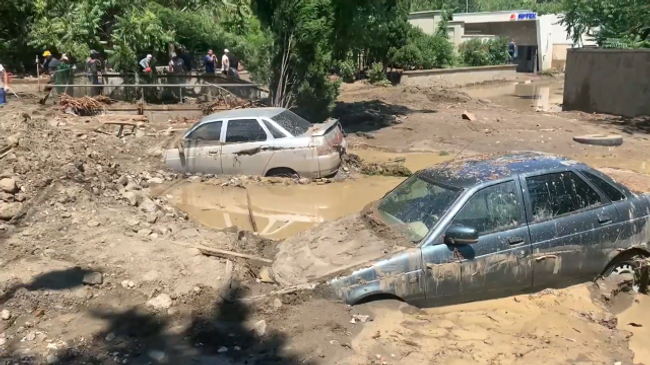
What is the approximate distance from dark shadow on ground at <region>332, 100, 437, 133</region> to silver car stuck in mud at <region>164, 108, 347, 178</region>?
6.48 m

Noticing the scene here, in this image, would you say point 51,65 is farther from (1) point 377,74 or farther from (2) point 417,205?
(2) point 417,205

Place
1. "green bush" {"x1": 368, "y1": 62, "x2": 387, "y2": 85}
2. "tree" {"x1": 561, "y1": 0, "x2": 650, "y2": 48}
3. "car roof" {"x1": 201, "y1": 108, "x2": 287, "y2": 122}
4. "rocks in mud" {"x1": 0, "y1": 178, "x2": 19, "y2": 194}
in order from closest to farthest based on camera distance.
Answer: "rocks in mud" {"x1": 0, "y1": 178, "x2": 19, "y2": 194}
"car roof" {"x1": 201, "y1": 108, "x2": 287, "y2": 122}
"tree" {"x1": 561, "y1": 0, "x2": 650, "y2": 48}
"green bush" {"x1": 368, "y1": 62, "x2": 387, "y2": 85}

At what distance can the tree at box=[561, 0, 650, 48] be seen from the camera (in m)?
20.5

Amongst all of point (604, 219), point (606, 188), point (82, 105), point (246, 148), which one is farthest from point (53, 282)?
point (82, 105)

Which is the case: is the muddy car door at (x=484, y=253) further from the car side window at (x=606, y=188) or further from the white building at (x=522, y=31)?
the white building at (x=522, y=31)

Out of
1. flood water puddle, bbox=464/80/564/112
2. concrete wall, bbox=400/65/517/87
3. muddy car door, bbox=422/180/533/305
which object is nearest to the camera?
muddy car door, bbox=422/180/533/305

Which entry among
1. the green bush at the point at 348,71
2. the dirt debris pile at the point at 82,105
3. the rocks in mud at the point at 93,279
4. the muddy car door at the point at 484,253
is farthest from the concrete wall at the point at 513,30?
the rocks in mud at the point at 93,279

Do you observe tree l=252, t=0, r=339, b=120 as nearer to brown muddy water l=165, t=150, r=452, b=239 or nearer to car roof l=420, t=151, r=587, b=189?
brown muddy water l=165, t=150, r=452, b=239

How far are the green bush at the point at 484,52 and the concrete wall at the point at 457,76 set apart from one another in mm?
1581

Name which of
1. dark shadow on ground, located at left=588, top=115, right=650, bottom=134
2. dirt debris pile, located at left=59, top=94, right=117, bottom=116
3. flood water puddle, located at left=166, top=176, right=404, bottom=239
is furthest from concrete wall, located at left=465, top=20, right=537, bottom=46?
flood water puddle, located at left=166, top=176, right=404, bottom=239

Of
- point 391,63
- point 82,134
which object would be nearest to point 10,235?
point 82,134

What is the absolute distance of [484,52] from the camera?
36781 millimetres

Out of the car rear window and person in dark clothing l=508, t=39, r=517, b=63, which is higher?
person in dark clothing l=508, t=39, r=517, b=63

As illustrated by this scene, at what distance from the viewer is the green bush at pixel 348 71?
3031cm
